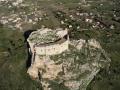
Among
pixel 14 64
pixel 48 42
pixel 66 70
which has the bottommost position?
pixel 14 64

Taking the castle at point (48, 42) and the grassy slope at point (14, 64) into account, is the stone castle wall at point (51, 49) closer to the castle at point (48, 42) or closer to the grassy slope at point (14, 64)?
the castle at point (48, 42)

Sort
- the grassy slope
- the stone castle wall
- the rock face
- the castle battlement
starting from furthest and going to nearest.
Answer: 1. the grassy slope
2. the castle battlement
3. the stone castle wall
4. the rock face

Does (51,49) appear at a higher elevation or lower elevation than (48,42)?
lower

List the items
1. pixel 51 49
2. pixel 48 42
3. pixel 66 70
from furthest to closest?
1. pixel 48 42
2. pixel 51 49
3. pixel 66 70

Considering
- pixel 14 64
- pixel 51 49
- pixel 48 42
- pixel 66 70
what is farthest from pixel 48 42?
pixel 14 64

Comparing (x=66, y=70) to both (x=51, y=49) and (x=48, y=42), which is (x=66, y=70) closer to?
(x=51, y=49)

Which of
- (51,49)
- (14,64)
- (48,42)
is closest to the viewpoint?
(51,49)

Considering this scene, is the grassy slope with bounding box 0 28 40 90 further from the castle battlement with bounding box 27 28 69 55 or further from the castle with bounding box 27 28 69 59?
the castle battlement with bounding box 27 28 69 55

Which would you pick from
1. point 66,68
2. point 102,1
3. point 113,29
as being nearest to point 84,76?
point 66,68

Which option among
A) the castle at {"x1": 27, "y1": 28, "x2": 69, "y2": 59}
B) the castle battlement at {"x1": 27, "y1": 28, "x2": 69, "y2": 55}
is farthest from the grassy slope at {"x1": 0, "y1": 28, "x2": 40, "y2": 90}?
the castle battlement at {"x1": 27, "y1": 28, "x2": 69, "y2": 55}
